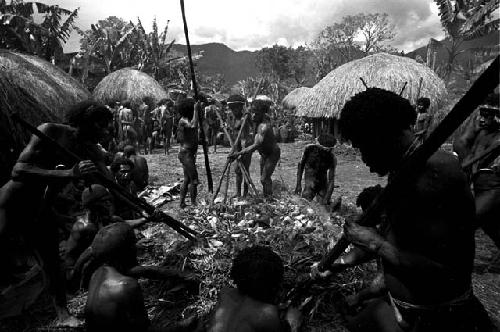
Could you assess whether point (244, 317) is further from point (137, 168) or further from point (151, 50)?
point (151, 50)

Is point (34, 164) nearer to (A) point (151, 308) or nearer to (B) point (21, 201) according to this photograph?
(B) point (21, 201)

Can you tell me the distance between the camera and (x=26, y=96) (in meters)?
6.14

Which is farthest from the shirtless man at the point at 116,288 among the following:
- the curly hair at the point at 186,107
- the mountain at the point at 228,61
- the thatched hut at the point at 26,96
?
the mountain at the point at 228,61

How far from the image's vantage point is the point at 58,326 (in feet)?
10.5

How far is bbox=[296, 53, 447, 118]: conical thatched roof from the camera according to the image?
13789 millimetres

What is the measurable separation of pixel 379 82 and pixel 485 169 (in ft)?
35.6

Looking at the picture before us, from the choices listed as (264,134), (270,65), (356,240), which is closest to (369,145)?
(356,240)

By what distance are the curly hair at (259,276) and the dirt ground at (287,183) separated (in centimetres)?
104

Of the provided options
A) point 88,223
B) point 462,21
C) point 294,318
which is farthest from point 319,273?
point 462,21

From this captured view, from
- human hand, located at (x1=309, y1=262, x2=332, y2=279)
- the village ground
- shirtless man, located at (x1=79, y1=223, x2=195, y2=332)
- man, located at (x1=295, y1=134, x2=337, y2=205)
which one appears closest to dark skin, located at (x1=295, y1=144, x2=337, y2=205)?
man, located at (x1=295, y1=134, x2=337, y2=205)

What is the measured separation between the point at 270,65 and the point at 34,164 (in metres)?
48.9

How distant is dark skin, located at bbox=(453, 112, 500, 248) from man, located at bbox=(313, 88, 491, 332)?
2607 mm

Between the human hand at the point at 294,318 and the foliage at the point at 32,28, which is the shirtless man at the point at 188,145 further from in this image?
the foliage at the point at 32,28

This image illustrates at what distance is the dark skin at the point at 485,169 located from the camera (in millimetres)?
3793
